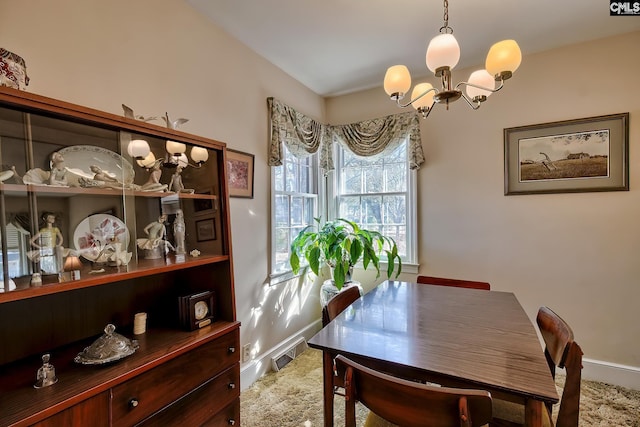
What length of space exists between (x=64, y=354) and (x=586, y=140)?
3.46m

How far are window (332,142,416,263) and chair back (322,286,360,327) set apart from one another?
1.23 m

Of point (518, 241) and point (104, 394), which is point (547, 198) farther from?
point (104, 394)

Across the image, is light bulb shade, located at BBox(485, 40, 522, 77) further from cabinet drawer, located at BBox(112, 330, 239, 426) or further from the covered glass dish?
the covered glass dish

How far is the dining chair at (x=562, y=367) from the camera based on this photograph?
108 centimetres

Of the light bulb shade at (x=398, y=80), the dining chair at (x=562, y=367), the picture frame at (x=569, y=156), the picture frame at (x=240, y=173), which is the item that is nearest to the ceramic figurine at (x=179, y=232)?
the picture frame at (x=240, y=173)

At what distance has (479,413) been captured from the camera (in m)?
0.85

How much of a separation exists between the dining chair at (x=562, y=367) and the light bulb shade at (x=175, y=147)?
1.82 meters

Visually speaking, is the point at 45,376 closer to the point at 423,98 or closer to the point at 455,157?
the point at 423,98

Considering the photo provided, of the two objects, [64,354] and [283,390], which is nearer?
[64,354]

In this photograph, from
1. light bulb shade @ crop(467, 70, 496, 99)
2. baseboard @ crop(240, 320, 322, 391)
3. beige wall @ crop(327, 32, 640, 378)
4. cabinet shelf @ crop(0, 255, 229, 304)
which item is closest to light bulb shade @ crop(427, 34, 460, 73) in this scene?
light bulb shade @ crop(467, 70, 496, 99)

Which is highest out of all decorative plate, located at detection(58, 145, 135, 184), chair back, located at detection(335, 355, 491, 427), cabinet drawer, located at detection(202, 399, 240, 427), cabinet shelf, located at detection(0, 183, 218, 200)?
decorative plate, located at detection(58, 145, 135, 184)

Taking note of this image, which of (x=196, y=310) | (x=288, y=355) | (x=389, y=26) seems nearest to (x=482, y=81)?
(x=389, y=26)

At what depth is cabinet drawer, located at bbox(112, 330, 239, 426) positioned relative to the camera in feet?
3.55

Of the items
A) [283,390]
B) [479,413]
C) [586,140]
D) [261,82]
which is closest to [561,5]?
[586,140]
